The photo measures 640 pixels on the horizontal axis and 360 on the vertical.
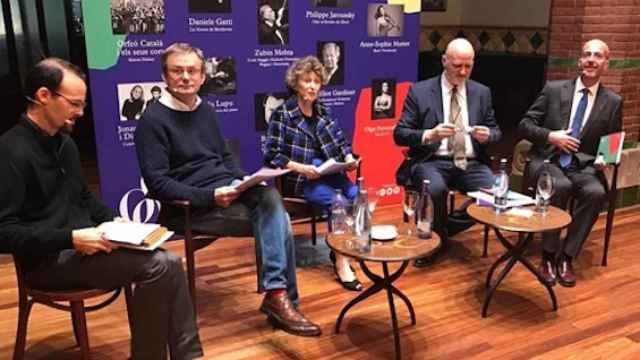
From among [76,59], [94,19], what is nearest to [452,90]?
[94,19]

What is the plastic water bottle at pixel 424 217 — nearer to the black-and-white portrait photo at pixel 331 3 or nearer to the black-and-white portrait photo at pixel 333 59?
the black-and-white portrait photo at pixel 333 59

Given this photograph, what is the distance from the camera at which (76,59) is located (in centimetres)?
580

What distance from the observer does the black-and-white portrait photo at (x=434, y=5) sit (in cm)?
727

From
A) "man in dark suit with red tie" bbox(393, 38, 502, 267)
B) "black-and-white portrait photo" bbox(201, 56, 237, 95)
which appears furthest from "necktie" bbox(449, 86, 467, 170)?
"black-and-white portrait photo" bbox(201, 56, 237, 95)

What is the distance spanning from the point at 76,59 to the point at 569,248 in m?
4.67

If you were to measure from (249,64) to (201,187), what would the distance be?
4.32 ft

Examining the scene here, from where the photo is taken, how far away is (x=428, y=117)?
3.61m

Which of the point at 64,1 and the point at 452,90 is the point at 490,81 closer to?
the point at 452,90

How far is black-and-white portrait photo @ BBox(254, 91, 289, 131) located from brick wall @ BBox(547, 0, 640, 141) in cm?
214

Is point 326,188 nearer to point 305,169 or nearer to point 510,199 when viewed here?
point 305,169

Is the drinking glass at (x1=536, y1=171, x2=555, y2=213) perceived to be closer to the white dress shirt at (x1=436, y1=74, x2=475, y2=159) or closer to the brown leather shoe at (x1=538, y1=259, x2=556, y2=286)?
the brown leather shoe at (x1=538, y1=259, x2=556, y2=286)

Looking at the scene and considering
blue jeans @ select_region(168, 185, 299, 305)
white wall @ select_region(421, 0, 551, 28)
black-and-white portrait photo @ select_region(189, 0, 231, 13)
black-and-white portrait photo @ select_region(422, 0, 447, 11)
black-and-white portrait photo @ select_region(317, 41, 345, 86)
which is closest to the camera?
blue jeans @ select_region(168, 185, 299, 305)

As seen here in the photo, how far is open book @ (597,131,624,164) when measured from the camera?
11.3 ft

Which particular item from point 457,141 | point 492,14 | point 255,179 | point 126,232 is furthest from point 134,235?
point 492,14
